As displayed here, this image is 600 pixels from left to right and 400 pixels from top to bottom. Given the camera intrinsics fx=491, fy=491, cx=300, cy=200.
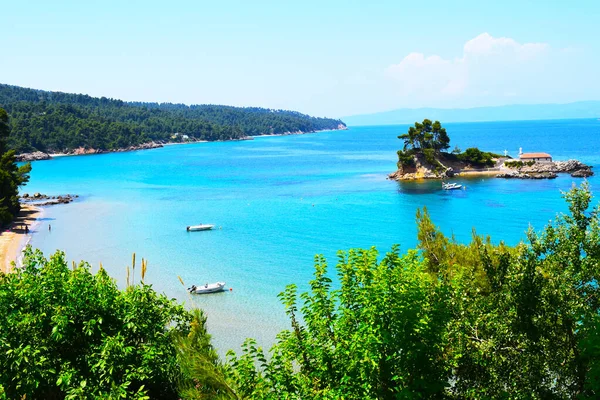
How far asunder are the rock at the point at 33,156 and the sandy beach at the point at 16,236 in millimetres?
83854

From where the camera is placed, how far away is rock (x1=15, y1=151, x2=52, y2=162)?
13625 cm

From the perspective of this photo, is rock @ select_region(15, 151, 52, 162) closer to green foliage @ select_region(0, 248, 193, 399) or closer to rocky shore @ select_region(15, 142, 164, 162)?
rocky shore @ select_region(15, 142, 164, 162)

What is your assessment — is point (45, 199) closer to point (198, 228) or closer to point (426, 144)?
point (198, 228)

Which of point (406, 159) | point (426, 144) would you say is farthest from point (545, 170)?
point (406, 159)

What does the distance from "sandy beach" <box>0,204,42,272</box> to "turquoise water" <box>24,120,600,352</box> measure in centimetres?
146

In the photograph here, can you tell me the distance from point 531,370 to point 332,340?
4.14m

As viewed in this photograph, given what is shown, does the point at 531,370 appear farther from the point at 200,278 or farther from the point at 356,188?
the point at 356,188

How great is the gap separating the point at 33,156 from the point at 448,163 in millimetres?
116366

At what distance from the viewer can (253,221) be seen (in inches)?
2169

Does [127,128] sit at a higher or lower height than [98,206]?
higher

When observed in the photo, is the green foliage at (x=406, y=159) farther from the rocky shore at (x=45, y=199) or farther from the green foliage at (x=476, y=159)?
the rocky shore at (x=45, y=199)

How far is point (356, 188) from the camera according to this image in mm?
76938

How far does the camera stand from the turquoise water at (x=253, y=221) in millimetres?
34188

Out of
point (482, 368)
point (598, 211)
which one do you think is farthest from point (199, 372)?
point (598, 211)
